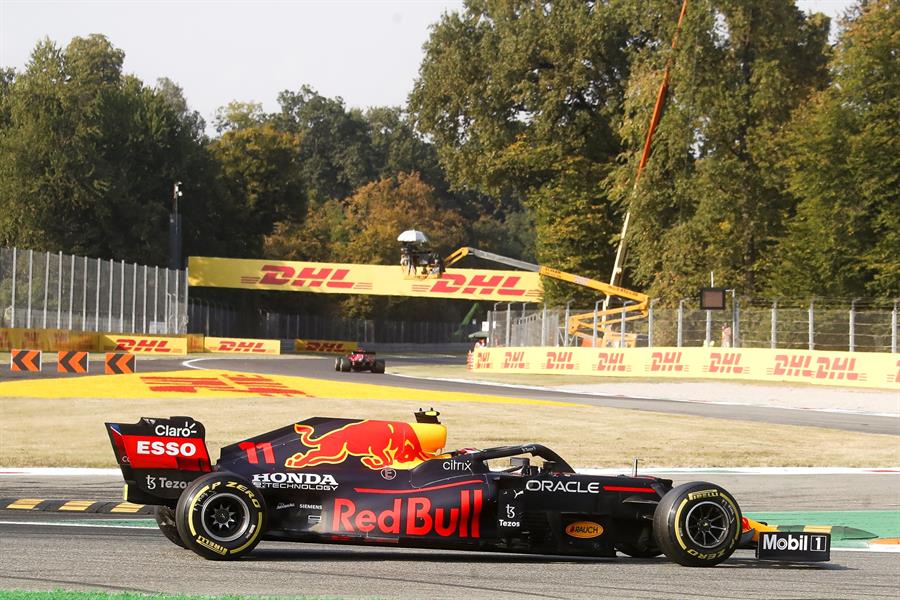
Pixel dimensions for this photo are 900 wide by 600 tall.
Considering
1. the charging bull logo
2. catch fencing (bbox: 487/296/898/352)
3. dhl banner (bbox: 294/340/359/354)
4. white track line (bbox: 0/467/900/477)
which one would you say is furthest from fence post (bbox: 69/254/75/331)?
the charging bull logo

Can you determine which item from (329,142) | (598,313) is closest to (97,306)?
(598,313)

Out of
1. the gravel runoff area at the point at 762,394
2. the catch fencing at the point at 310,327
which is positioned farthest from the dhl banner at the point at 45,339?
the catch fencing at the point at 310,327

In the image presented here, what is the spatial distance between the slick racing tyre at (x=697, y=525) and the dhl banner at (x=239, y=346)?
58.3 metres

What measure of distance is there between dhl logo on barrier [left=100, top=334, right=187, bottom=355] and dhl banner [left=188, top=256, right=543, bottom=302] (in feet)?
39.0

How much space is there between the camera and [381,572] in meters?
9.12

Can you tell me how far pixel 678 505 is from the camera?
9.54m

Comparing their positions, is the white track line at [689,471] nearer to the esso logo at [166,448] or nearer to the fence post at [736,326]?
the esso logo at [166,448]

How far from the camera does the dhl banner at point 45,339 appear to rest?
42.1 metres

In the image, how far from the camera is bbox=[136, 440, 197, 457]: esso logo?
965 cm

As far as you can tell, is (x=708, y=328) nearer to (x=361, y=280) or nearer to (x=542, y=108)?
(x=542, y=108)

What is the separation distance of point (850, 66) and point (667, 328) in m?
12.1

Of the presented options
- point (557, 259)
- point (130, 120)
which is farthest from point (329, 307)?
point (557, 259)

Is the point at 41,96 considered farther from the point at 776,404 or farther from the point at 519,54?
the point at 776,404

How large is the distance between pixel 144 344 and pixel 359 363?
14669 mm
